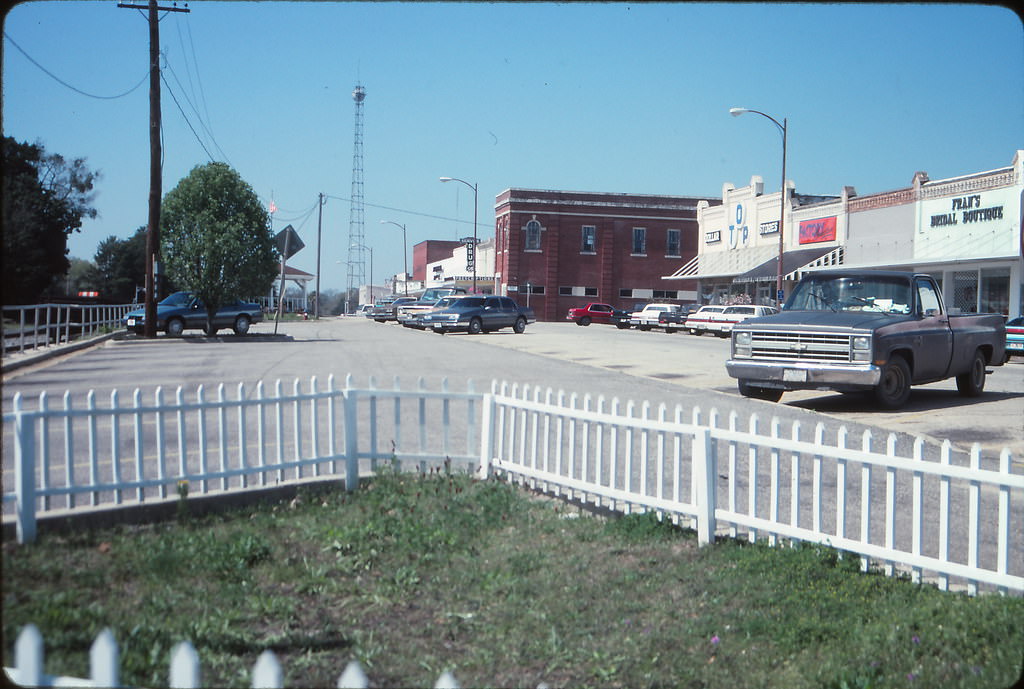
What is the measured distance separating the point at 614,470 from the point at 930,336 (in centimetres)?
861

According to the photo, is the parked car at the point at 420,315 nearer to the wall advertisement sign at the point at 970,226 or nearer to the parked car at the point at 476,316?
the parked car at the point at 476,316

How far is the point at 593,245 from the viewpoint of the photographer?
226 ft

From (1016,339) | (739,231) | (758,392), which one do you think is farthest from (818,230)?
(758,392)

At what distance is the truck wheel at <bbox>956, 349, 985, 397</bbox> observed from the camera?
1467cm

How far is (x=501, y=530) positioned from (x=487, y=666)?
196 centimetres

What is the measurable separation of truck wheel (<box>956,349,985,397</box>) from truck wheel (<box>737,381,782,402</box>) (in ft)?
9.89

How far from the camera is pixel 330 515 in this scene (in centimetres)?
593

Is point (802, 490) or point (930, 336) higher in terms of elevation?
point (930, 336)

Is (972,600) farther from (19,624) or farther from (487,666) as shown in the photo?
(19,624)

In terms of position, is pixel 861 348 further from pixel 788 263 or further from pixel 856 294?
pixel 788 263

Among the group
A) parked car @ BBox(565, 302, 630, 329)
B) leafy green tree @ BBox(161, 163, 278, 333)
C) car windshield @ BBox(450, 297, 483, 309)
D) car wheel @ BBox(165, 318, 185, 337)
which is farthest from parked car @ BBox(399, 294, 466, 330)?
parked car @ BBox(565, 302, 630, 329)

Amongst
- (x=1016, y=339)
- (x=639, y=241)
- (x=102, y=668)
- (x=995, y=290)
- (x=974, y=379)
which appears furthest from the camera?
(x=639, y=241)

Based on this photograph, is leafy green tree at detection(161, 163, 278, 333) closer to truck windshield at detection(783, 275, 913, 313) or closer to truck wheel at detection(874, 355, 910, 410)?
truck windshield at detection(783, 275, 913, 313)

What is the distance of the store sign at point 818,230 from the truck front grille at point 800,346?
103 feet
